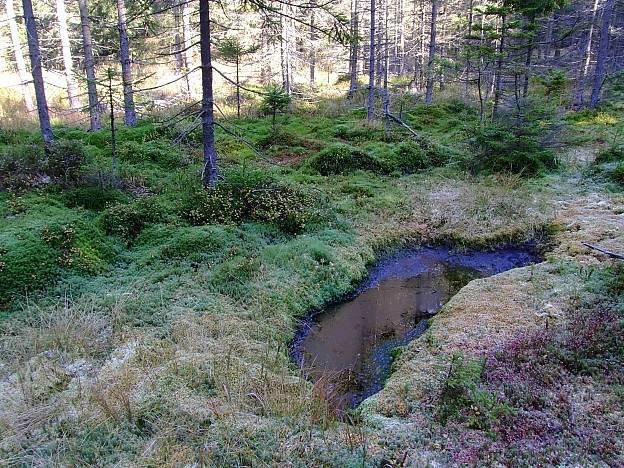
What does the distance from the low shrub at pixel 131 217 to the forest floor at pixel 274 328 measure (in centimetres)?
3

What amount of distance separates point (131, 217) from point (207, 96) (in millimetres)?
2966

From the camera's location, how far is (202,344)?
5770mm

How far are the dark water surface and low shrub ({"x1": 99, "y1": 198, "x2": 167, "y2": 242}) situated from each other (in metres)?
4.07

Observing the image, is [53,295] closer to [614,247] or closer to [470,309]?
[470,309]

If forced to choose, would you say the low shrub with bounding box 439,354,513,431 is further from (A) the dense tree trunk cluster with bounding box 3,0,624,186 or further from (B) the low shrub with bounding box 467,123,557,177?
(B) the low shrub with bounding box 467,123,557,177

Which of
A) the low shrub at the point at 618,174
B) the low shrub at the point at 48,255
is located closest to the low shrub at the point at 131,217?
the low shrub at the point at 48,255

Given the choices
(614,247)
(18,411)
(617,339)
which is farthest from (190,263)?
(614,247)

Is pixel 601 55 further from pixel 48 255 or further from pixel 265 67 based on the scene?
pixel 48 255

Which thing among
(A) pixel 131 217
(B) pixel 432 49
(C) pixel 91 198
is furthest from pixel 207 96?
(B) pixel 432 49

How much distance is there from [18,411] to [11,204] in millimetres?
5876

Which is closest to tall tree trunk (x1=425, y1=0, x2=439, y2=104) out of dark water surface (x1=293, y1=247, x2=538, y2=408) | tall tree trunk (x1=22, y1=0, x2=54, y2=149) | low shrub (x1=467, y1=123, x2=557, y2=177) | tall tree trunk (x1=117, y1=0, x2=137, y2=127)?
low shrub (x1=467, y1=123, x2=557, y2=177)

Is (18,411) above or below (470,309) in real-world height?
above

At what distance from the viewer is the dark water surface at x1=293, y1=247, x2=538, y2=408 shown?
20.1 ft

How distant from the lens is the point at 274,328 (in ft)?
22.1
